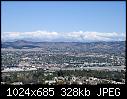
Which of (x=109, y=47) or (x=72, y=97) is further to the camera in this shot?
(x=109, y=47)

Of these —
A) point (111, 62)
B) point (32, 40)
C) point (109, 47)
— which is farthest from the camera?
point (32, 40)

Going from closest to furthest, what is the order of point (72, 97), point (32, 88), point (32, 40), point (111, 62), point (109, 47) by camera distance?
point (72, 97) < point (32, 88) < point (111, 62) < point (109, 47) < point (32, 40)

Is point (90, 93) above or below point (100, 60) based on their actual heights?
above

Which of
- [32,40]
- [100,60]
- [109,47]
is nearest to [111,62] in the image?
[100,60]

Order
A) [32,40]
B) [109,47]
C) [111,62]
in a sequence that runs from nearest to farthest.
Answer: [111,62] < [109,47] < [32,40]

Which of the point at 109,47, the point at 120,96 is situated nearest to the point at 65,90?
the point at 120,96

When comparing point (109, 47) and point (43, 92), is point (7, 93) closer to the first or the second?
point (43, 92)

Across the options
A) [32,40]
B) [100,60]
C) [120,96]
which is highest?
[120,96]

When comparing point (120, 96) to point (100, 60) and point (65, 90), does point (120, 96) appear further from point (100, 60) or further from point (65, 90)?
point (100, 60)

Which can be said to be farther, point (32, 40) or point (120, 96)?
point (32, 40)

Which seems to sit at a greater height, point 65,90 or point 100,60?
point 65,90
